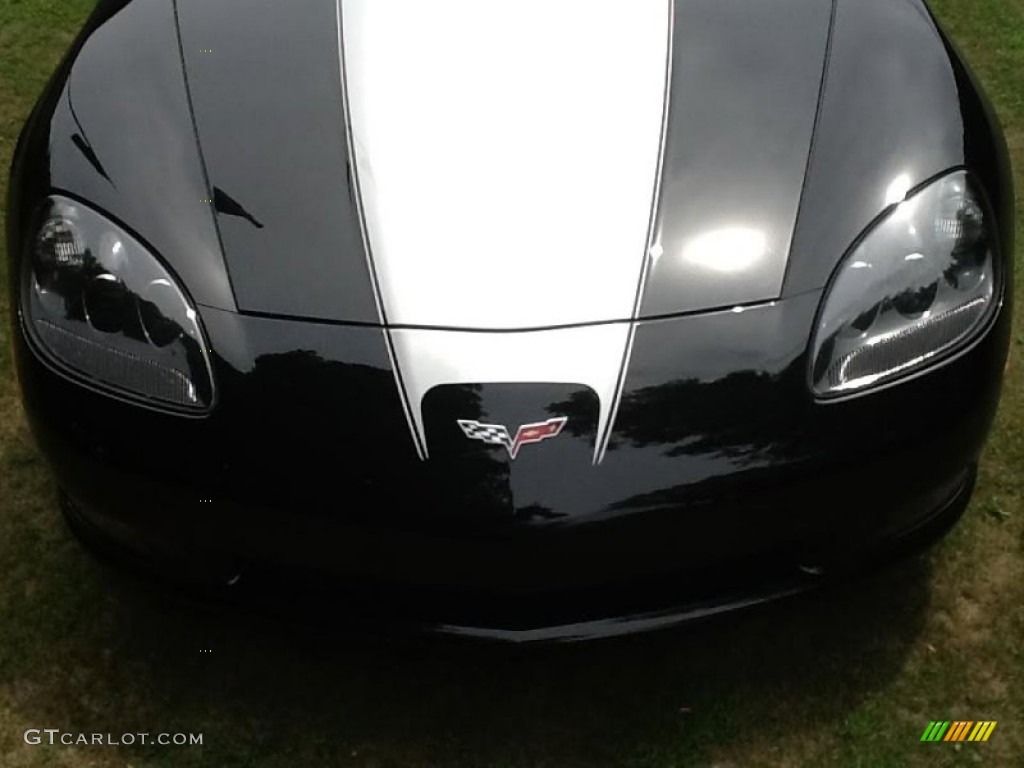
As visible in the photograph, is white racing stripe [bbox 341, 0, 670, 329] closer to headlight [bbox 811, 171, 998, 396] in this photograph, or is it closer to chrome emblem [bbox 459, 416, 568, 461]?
chrome emblem [bbox 459, 416, 568, 461]

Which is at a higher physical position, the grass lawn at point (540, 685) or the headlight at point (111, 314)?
the headlight at point (111, 314)

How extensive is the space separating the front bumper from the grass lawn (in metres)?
0.18

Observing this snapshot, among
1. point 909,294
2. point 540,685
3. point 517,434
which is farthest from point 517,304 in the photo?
point 540,685

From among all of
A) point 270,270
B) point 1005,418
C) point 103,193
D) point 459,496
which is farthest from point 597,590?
point 1005,418

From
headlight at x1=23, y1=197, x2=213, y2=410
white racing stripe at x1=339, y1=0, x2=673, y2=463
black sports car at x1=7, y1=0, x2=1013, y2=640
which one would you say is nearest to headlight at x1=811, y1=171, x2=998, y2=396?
Result: black sports car at x1=7, y1=0, x2=1013, y2=640

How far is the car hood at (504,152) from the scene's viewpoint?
1935mm

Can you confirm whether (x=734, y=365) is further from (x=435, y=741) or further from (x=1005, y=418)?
(x=1005, y=418)

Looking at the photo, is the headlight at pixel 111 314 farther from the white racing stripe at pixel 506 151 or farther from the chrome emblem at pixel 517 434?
the chrome emblem at pixel 517 434

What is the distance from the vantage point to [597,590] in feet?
6.41

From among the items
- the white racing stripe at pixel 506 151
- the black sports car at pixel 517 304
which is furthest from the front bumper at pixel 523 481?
the white racing stripe at pixel 506 151

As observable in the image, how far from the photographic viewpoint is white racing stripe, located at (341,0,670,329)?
1923 millimetres

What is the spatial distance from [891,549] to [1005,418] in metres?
0.77

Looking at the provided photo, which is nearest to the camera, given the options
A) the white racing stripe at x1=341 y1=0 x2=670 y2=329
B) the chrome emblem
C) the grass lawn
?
the chrome emblem

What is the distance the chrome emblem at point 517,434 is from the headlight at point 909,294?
39 cm
